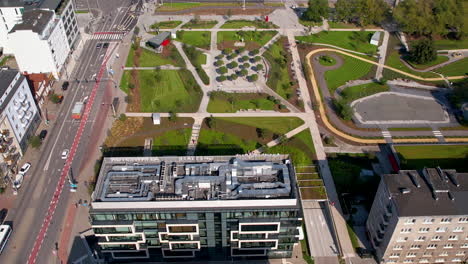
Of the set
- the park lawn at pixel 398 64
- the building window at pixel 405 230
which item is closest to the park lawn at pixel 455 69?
the park lawn at pixel 398 64

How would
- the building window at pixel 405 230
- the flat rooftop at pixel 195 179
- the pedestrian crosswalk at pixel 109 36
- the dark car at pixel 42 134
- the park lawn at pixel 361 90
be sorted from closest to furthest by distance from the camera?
1. the flat rooftop at pixel 195 179
2. the building window at pixel 405 230
3. the dark car at pixel 42 134
4. the park lawn at pixel 361 90
5. the pedestrian crosswalk at pixel 109 36

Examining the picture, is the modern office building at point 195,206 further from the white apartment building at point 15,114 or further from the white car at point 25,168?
the white apartment building at point 15,114

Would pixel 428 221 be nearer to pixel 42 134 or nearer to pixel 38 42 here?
pixel 42 134

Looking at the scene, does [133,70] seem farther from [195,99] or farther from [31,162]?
[31,162]

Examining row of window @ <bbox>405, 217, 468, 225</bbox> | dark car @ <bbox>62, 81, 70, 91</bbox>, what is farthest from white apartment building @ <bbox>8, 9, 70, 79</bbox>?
row of window @ <bbox>405, 217, 468, 225</bbox>

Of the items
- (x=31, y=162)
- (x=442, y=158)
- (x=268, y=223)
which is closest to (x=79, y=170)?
(x=31, y=162)

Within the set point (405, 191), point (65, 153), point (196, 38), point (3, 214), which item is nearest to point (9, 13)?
point (65, 153)
